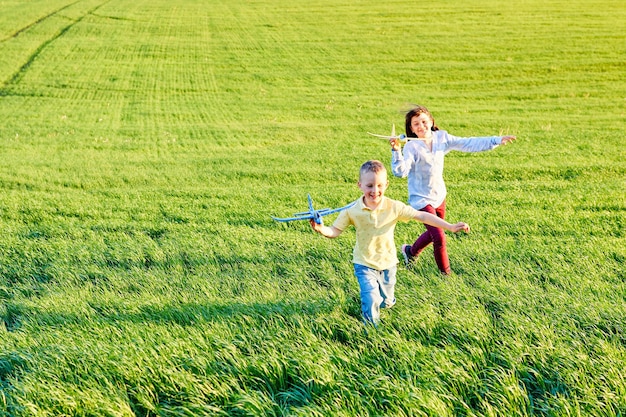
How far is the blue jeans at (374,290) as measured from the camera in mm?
4766

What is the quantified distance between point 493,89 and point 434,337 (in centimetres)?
1997

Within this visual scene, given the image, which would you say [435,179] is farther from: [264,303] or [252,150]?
[252,150]

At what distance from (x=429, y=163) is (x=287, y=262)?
187 centimetres

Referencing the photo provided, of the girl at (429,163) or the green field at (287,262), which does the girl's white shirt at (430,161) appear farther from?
the green field at (287,262)

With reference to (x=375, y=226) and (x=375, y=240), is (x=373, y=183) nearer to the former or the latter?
(x=375, y=226)

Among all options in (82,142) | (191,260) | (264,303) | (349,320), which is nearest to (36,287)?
(191,260)

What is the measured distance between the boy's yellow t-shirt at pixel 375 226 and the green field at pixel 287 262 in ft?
1.47

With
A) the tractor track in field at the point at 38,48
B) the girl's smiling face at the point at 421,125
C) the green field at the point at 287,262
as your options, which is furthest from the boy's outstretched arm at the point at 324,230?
the tractor track in field at the point at 38,48

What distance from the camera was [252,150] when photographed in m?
14.3

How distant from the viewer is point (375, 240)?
16.4ft

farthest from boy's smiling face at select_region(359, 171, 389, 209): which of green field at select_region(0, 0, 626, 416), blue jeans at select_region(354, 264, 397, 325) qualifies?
green field at select_region(0, 0, 626, 416)

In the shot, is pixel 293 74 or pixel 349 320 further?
pixel 293 74

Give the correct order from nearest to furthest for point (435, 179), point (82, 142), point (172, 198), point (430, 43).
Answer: point (435, 179), point (172, 198), point (82, 142), point (430, 43)

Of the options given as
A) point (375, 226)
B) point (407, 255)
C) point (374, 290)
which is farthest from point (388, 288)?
point (407, 255)
